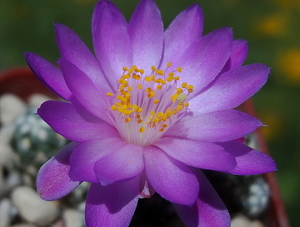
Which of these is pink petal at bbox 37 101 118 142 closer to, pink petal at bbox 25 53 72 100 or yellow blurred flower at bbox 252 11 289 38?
pink petal at bbox 25 53 72 100

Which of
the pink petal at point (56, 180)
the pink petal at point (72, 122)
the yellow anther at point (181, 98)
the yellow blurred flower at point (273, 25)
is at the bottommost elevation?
the yellow blurred flower at point (273, 25)

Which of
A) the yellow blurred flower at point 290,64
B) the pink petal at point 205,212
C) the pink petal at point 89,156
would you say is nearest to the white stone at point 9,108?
the pink petal at point 89,156


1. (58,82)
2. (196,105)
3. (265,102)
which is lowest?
(265,102)

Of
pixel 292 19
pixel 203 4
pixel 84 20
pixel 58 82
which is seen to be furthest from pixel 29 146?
pixel 292 19

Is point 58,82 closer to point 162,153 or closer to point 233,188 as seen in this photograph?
point 162,153

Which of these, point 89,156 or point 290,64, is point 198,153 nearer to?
point 89,156

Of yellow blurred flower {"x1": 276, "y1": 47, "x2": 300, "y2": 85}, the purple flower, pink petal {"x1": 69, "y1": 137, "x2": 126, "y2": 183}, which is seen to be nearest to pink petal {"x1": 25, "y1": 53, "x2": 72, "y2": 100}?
the purple flower

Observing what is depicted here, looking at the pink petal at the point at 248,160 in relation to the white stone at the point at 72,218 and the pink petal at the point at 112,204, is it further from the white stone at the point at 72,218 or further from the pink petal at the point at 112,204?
the white stone at the point at 72,218
